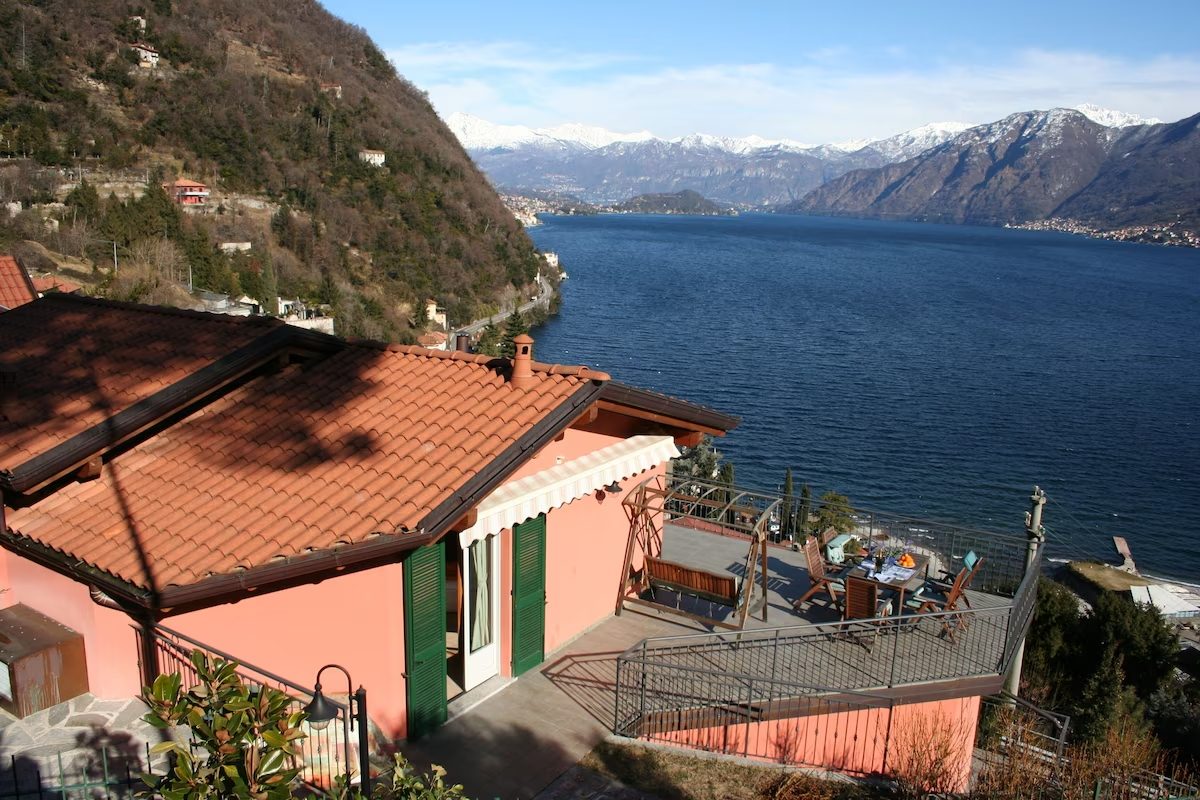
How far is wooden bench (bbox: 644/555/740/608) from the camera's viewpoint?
28.2ft

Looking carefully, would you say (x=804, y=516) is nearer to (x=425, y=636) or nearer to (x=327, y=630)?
(x=425, y=636)

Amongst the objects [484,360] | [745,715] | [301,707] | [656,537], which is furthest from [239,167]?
[301,707]

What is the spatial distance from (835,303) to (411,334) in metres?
40.2

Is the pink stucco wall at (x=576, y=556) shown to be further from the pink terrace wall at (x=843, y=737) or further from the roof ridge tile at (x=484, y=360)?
the pink terrace wall at (x=843, y=737)

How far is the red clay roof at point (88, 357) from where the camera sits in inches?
274

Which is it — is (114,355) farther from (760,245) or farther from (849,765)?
(760,245)

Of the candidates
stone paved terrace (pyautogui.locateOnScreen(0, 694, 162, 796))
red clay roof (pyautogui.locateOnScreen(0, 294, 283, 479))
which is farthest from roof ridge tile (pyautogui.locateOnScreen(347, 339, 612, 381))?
stone paved terrace (pyautogui.locateOnScreen(0, 694, 162, 796))

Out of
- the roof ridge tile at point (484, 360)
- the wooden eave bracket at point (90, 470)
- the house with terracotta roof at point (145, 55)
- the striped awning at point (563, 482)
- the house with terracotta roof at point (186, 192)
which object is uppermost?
the house with terracotta roof at point (145, 55)

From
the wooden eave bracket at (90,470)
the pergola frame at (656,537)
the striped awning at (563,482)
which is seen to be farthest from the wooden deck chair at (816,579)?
the wooden eave bracket at (90,470)

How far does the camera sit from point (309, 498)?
6.34 m

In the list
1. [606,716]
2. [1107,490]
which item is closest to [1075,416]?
[1107,490]

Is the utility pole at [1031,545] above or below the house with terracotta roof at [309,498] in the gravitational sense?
below

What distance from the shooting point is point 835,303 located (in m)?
80.8

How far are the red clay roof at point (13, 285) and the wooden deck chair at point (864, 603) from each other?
1390 cm
